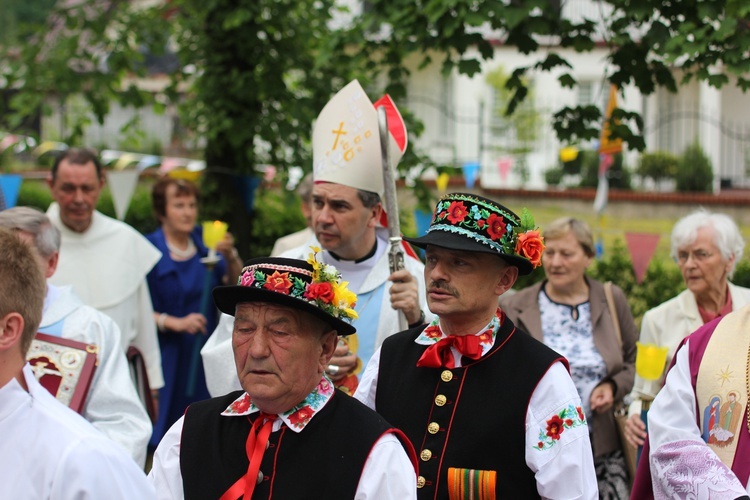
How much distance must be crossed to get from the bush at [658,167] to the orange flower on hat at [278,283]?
56.9 feet

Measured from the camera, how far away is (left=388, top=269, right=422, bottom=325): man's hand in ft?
13.8

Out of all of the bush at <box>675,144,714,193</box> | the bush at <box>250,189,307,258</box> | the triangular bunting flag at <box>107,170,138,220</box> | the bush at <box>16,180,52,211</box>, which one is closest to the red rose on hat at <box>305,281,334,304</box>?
the triangular bunting flag at <box>107,170,138,220</box>

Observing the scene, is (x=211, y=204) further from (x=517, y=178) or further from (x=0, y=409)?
(x=517, y=178)

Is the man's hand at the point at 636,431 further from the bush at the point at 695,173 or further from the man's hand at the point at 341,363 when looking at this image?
the bush at the point at 695,173

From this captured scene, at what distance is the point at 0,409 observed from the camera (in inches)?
92.3

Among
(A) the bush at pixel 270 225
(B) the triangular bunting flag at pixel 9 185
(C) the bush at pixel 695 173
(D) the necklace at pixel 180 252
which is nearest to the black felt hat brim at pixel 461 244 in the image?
(D) the necklace at pixel 180 252

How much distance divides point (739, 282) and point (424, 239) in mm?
5508

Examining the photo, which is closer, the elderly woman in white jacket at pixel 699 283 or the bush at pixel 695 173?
the elderly woman in white jacket at pixel 699 283

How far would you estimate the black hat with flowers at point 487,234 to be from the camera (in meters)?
3.34

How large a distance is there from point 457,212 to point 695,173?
16397mm

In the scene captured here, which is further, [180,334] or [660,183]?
[660,183]

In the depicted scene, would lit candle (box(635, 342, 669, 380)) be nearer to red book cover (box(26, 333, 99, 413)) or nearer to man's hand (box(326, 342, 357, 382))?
man's hand (box(326, 342, 357, 382))

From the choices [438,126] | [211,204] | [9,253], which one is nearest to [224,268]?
[211,204]

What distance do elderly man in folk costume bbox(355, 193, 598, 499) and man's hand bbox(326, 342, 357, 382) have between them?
26.1 inches
